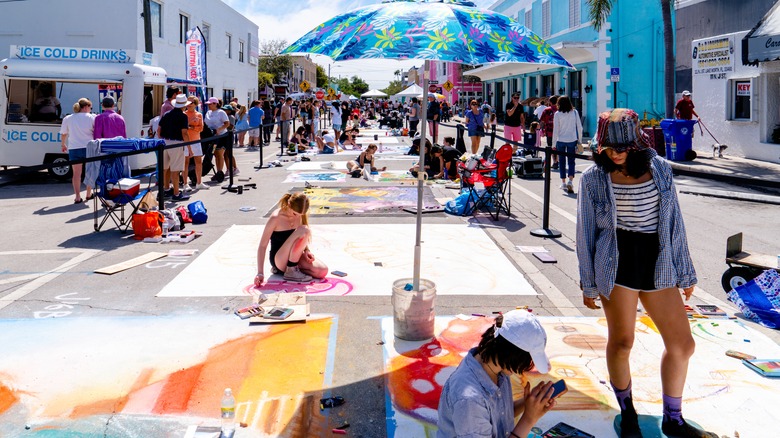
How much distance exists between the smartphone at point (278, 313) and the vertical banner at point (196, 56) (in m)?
16.6

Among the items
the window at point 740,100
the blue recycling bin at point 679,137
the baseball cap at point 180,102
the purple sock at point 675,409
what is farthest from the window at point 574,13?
the purple sock at point 675,409

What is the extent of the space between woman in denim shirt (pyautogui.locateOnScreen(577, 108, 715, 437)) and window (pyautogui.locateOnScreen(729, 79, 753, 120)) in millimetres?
19167

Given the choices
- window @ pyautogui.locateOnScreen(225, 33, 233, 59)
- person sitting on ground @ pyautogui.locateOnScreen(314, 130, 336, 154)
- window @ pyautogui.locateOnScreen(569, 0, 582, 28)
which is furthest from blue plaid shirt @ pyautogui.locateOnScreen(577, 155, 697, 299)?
window @ pyautogui.locateOnScreen(225, 33, 233, 59)

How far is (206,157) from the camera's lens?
15.5 meters

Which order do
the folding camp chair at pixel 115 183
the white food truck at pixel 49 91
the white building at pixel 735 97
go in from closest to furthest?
the folding camp chair at pixel 115 183, the white food truck at pixel 49 91, the white building at pixel 735 97

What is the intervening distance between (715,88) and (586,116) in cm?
1154

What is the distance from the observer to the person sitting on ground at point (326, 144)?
22641 millimetres

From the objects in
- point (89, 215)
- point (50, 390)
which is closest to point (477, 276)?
point (50, 390)

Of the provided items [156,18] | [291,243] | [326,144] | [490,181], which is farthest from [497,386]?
[156,18]

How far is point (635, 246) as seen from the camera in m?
3.58

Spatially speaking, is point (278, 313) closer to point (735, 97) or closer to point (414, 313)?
point (414, 313)

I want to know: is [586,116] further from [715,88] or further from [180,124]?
[180,124]

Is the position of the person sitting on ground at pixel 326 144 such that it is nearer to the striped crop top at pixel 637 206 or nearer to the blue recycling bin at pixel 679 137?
the blue recycling bin at pixel 679 137

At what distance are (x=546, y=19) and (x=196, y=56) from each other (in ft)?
77.1
